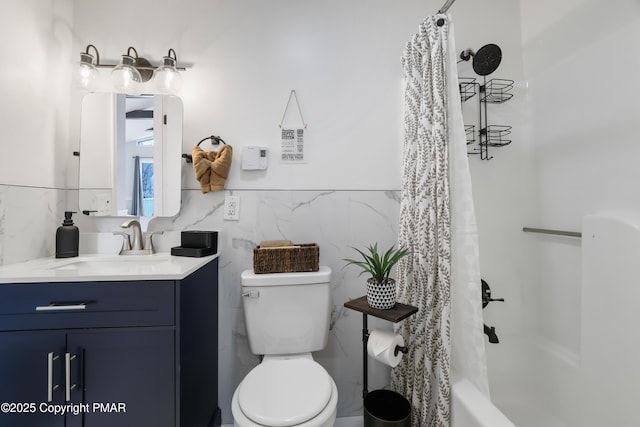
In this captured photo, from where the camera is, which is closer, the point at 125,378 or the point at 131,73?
the point at 125,378

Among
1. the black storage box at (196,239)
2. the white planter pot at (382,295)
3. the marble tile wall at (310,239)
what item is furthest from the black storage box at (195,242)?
the white planter pot at (382,295)

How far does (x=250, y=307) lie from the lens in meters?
1.30

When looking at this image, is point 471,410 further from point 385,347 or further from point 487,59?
point 487,59

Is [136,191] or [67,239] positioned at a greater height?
[136,191]

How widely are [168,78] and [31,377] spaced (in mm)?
1384

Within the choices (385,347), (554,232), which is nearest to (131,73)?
(385,347)

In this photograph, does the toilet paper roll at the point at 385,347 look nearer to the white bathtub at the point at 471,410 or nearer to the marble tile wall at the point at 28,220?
the white bathtub at the point at 471,410

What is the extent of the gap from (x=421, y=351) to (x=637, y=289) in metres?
0.85

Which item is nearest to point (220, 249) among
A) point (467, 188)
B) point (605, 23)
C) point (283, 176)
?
point (283, 176)

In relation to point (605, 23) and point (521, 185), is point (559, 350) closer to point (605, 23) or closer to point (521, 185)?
point (521, 185)

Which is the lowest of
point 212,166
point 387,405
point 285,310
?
point 387,405

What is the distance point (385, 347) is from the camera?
3.76 feet

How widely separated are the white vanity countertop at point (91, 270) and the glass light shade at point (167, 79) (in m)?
0.90

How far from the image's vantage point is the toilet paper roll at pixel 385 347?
115 centimetres
